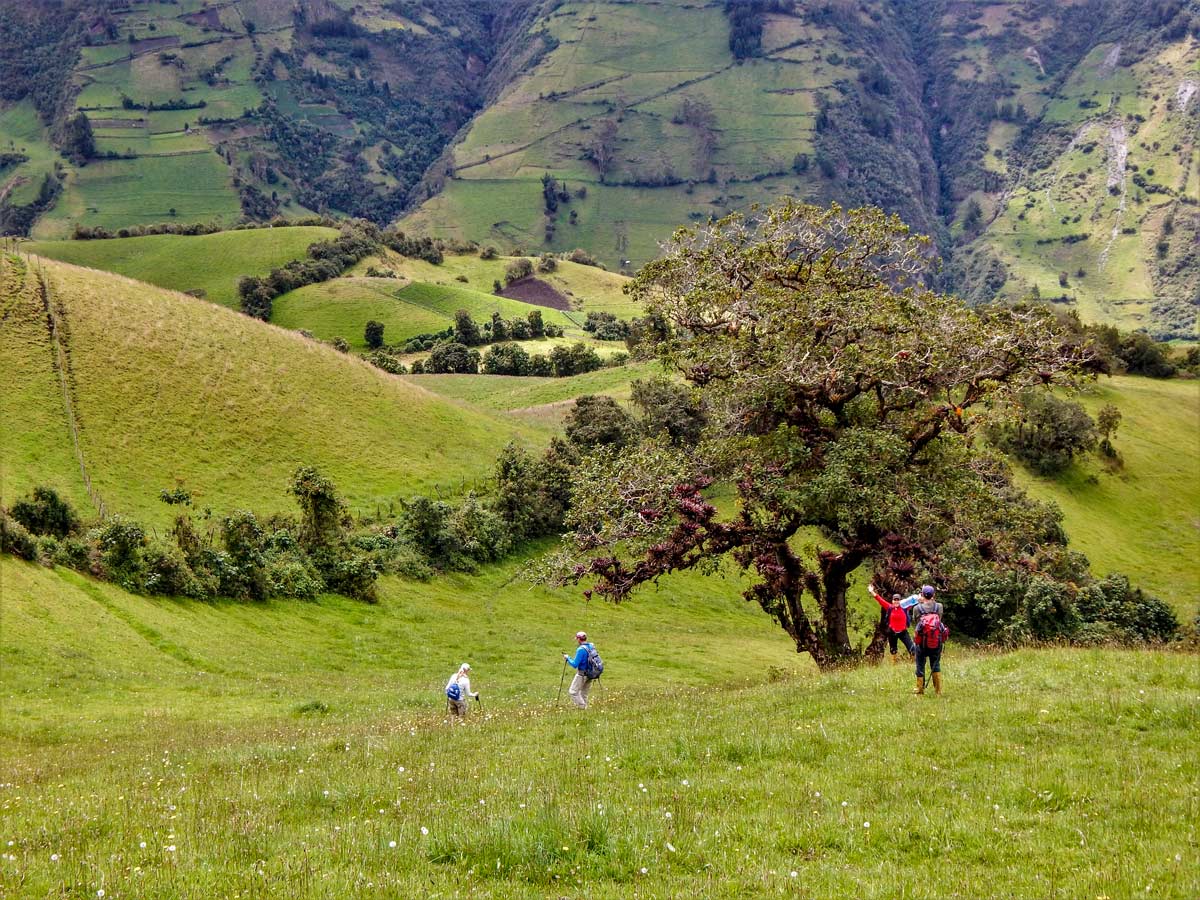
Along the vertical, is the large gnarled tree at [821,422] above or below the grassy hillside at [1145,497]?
above

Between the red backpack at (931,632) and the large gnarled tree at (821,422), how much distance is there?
8.12 meters

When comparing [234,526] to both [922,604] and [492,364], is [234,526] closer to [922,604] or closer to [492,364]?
[922,604]

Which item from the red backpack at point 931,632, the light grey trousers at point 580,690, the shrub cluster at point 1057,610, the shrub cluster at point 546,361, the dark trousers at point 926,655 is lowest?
the shrub cluster at point 1057,610

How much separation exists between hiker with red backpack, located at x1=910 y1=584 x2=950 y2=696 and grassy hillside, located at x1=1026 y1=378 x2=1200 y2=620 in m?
68.4

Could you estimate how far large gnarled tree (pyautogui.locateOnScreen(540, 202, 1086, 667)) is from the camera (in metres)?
28.2

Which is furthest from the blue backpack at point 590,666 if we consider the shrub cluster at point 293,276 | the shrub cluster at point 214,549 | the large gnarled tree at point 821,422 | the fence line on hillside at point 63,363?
the shrub cluster at point 293,276

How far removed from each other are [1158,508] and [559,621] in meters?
77.8

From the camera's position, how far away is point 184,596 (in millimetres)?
46875

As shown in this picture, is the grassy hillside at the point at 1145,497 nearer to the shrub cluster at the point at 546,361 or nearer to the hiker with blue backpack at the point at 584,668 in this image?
the shrub cluster at the point at 546,361

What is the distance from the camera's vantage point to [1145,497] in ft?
326

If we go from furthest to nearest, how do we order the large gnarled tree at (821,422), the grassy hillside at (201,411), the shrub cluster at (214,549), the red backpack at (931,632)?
the grassy hillside at (201,411) → the shrub cluster at (214,549) → the large gnarled tree at (821,422) → the red backpack at (931,632)

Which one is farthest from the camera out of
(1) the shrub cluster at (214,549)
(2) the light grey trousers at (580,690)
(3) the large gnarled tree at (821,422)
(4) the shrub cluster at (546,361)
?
(4) the shrub cluster at (546,361)

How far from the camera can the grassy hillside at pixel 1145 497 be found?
277 ft

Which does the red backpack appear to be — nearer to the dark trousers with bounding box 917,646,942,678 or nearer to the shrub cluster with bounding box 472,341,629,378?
the dark trousers with bounding box 917,646,942,678
